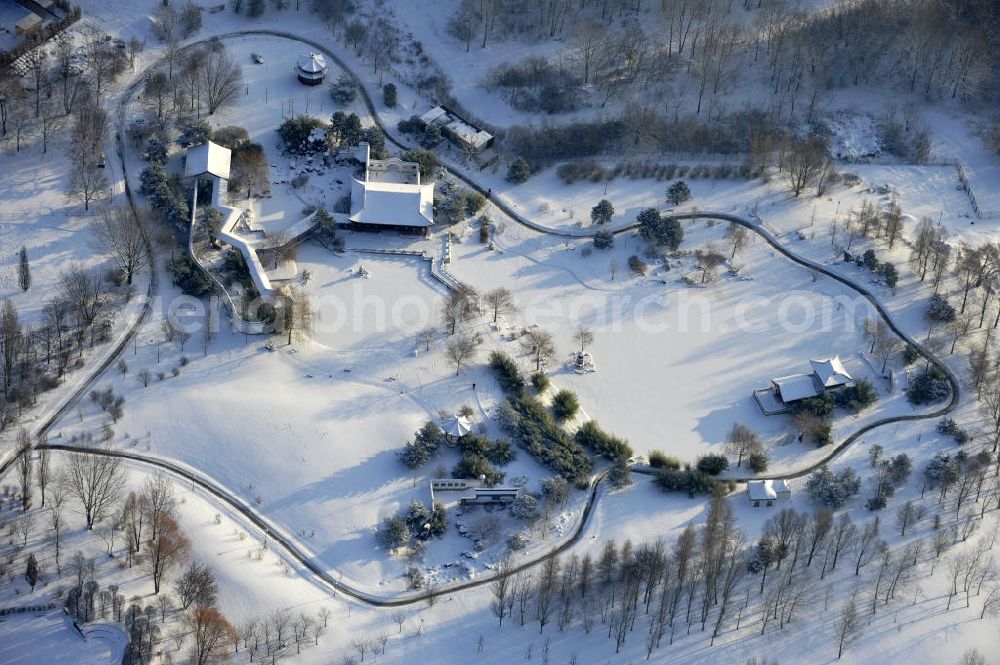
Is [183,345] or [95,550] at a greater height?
[183,345]

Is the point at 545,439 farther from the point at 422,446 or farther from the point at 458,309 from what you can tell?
the point at 458,309

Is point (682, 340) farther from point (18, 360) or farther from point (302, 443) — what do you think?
point (18, 360)

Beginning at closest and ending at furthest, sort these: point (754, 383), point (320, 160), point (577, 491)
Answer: point (577, 491)
point (754, 383)
point (320, 160)

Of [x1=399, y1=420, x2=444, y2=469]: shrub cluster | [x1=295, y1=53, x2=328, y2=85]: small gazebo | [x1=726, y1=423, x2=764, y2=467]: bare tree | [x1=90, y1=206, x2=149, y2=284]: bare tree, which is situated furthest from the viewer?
[x1=295, y1=53, x2=328, y2=85]: small gazebo

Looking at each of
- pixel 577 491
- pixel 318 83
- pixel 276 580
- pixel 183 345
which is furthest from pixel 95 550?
pixel 318 83

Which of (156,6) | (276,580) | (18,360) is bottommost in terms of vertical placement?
(276,580)

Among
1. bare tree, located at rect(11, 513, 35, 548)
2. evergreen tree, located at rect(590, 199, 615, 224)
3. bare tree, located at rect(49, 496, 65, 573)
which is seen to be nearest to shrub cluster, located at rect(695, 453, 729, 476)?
evergreen tree, located at rect(590, 199, 615, 224)

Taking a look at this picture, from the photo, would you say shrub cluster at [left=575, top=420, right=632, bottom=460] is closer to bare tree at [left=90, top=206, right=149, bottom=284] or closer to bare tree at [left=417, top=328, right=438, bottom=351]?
bare tree at [left=417, top=328, right=438, bottom=351]
